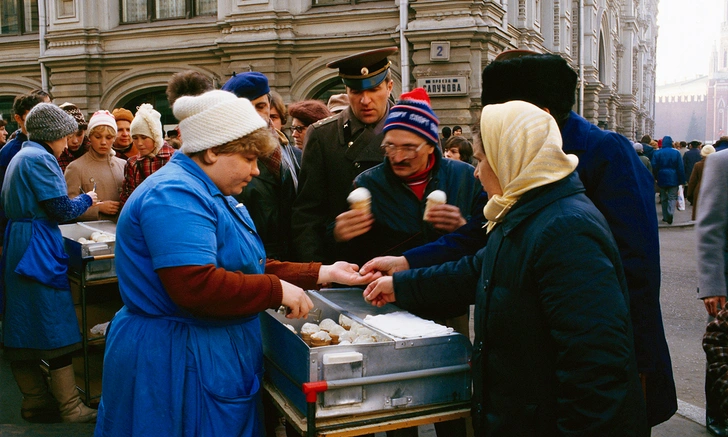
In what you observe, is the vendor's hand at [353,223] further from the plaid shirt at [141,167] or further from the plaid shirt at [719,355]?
the plaid shirt at [141,167]

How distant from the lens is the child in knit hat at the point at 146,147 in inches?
195

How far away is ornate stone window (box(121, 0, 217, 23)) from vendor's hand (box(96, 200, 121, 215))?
12.4 metres

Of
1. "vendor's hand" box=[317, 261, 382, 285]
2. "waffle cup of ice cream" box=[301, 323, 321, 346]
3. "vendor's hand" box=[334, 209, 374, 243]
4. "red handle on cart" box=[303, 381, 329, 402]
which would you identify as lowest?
"red handle on cart" box=[303, 381, 329, 402]

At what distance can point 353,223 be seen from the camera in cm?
309

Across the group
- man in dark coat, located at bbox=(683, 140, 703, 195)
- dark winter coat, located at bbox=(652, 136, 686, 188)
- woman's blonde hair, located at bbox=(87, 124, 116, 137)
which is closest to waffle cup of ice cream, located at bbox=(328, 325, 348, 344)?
woman's blonde hair, located at bbox=(87, 124, 116, 137)

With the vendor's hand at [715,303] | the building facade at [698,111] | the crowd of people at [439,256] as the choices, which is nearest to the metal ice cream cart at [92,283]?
the crowd of people at [439,256]

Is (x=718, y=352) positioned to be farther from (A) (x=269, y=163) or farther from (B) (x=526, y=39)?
(B) (x=526, y=39)

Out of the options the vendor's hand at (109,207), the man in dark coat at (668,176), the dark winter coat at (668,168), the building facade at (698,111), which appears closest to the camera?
the vendor's hand at (109,207)

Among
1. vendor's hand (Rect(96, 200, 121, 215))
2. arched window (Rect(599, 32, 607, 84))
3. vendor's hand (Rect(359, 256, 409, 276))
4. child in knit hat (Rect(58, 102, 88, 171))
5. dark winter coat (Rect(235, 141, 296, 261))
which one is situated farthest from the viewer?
arched window (Rect(599, 32, 607, 84))

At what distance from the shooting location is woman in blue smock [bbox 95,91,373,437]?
2170mm

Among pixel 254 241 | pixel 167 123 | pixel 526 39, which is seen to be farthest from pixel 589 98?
pixel 254 241

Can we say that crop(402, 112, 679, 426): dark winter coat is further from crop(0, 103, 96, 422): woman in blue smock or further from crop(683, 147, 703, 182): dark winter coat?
crop(683, 147, 703, 182): dark winter coat

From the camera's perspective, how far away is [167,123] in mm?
17078

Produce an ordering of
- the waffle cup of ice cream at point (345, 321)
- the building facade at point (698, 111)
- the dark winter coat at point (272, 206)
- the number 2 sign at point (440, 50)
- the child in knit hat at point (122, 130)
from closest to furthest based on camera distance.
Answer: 1. the waffle cup of ice cream at point (345, 321)
2. the dark winter coat at point (272, 206)
3. the child in knit hat at point (122, 130)
4. the number 2 sign at point (440, 50)
5. the building facade at point (698, 111)
